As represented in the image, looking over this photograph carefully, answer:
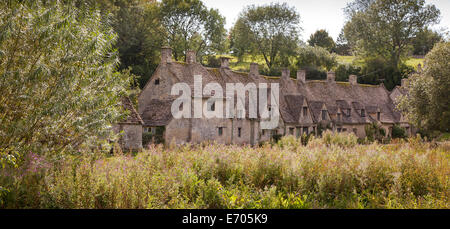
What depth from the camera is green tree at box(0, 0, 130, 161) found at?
31.0ft

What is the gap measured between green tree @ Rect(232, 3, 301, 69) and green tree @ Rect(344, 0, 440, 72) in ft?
38.6

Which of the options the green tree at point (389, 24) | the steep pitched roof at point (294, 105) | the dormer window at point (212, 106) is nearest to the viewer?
the dormer window at point (212, 106)

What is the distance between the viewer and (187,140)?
31.7m

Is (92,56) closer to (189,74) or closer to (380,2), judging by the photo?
(189,74)

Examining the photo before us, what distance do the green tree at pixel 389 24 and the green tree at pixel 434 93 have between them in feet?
120

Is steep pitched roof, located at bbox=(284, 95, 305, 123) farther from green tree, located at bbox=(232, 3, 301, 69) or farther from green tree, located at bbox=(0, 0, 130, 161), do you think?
green tree, located at bbox=(0, 0, 130, 161)

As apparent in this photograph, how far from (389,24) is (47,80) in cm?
6200

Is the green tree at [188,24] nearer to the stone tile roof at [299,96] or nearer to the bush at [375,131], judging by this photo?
the stone tile roof at [299,96]

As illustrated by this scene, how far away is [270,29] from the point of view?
64188 millimetres

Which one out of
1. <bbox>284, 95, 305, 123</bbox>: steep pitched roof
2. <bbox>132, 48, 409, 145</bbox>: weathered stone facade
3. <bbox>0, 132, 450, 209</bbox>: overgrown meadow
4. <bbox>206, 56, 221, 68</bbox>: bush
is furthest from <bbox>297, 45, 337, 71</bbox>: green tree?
<bbox>0, 132, 450, 209</bbox>: overgrown meadow

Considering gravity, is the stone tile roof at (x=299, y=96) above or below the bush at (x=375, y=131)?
above

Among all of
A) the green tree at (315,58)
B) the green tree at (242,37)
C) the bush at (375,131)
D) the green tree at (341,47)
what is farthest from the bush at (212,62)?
the green tree at (341,47)

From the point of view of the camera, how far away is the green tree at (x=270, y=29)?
62.9 meters

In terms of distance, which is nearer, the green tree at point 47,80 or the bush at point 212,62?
the green tree at point 47,80
